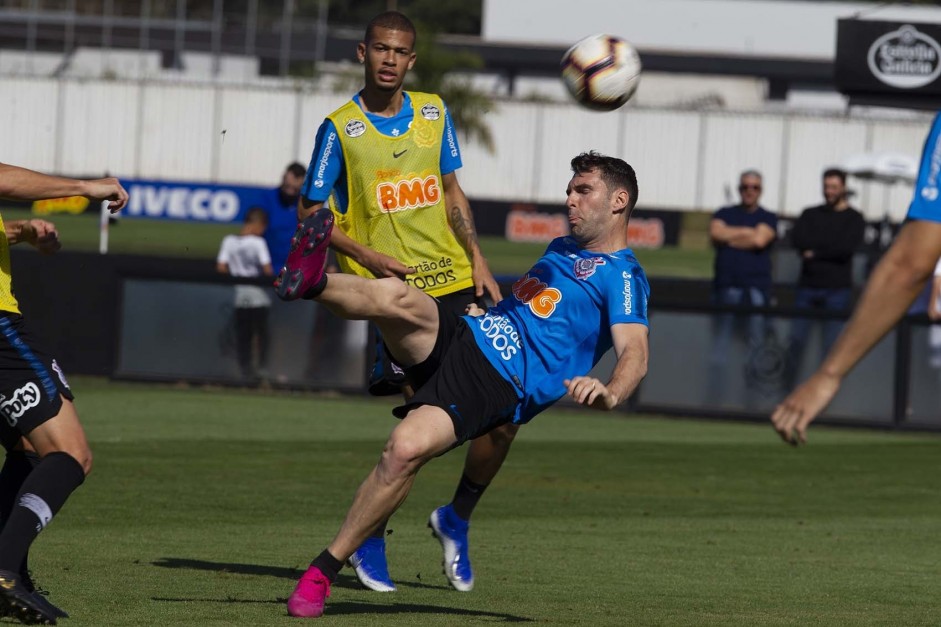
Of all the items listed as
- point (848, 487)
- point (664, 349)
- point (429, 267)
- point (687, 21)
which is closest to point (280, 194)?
point (664, 349)

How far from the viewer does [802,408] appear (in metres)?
4.00

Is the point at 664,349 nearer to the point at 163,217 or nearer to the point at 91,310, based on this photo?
the point at 91,310

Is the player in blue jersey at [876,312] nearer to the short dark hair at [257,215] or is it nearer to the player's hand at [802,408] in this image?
the player's hand at [802,408]

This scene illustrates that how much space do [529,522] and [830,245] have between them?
25.2 feet

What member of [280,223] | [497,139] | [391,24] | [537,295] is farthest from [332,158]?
[497,139]

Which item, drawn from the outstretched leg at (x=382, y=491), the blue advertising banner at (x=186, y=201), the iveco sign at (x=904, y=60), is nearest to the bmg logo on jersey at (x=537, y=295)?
the outstretched leg at (x=382, y=491)

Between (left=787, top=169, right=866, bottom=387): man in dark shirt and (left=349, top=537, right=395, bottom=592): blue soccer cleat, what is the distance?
387 inches

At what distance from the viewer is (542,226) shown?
42.8 meters

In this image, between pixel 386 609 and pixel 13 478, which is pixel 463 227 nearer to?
pixel 386 609

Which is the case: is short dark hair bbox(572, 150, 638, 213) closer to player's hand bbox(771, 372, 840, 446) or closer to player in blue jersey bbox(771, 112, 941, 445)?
player in blue jersey bbox(771, 112, 941, 445)

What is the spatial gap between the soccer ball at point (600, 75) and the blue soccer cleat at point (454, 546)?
7.01 feet

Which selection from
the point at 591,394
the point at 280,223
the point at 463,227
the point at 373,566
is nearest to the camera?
the point at 591,394

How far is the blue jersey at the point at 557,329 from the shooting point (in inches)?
256

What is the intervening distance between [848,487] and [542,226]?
1216 inches
